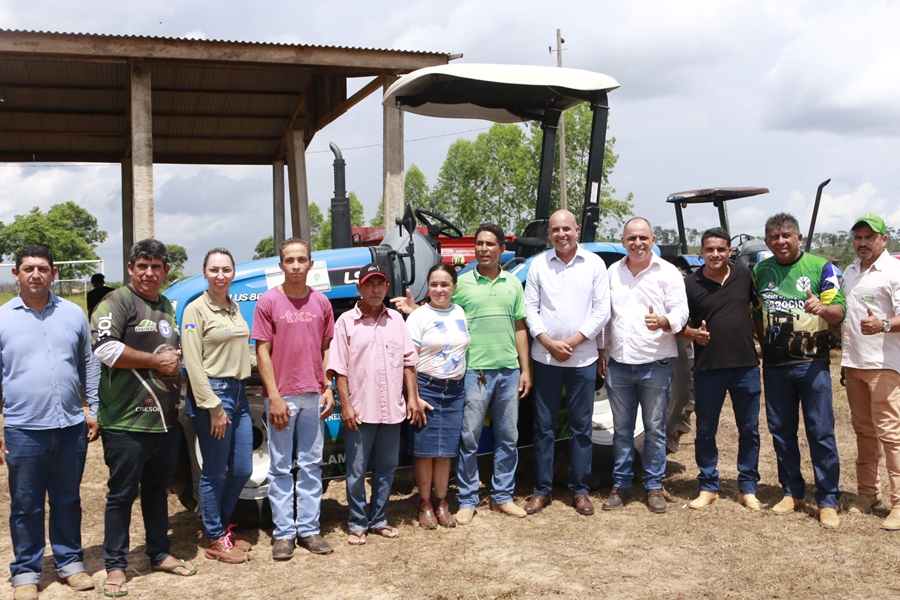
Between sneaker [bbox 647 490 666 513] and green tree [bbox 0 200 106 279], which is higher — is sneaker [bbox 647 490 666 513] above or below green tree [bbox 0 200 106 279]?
below

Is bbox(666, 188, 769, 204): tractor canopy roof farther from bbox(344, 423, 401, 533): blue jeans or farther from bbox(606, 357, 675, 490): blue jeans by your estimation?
bbox(344, 423, 401, 533): blue jeans

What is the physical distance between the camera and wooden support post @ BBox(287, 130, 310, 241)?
502 inches

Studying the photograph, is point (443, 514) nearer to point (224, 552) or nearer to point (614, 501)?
point (614, 501)

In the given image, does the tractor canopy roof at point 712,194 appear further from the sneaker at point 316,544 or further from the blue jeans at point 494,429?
the sneaker at point 316,544

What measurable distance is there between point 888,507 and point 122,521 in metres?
4.17

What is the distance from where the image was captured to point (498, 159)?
33.7 meters

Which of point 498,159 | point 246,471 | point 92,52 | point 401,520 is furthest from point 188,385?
point 498,159

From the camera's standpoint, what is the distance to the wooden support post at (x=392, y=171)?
950 centimetres

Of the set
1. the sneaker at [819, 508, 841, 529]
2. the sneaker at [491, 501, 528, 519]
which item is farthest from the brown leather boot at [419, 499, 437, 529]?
the sneaker at [819, 508, 841, 529]

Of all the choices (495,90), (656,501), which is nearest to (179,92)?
(495,90)

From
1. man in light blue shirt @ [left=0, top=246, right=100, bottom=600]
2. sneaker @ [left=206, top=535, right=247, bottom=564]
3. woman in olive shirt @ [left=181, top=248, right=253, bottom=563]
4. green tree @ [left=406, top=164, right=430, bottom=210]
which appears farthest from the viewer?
green tree @ [left=406, top=164, right=430, bottom=210]

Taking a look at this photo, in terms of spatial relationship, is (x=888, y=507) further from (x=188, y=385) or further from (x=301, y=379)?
(x=188, y=385)

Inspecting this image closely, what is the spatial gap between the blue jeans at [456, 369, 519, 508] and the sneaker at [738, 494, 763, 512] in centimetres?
138

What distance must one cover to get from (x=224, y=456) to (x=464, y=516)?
4.57 ft
